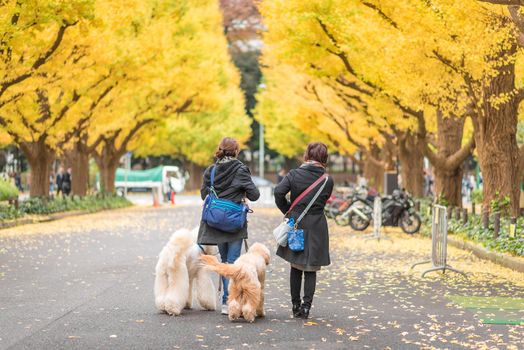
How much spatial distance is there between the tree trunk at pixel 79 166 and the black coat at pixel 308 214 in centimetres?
2877

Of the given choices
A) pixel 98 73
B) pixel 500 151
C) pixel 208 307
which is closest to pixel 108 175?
pixel 98 73

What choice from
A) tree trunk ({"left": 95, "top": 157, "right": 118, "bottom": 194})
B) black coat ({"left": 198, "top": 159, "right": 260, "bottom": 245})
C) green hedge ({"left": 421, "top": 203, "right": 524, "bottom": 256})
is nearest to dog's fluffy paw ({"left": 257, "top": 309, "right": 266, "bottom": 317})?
black coat ({"left": 198, "top": 159, "right": 260, "bottom": 245})

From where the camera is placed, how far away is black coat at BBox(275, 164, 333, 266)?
8.45 m

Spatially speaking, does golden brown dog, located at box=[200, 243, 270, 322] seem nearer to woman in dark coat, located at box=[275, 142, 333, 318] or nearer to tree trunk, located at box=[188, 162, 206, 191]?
woman in dark coat, located at box=[275, 142, 333, 318]

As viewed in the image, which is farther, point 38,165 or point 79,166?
point 79,166

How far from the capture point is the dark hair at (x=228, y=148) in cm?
883

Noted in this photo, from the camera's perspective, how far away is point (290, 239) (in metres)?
8.47

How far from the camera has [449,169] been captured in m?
24.1

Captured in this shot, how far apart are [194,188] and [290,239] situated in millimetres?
59193

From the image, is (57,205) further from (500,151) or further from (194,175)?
(194,175)

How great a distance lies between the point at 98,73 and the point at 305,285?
72.5 ft

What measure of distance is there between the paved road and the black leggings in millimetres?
215

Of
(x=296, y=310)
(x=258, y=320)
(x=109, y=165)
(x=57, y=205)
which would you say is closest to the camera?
(x=258, y=320)

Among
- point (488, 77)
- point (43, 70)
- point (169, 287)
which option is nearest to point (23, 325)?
point (169, 287)
